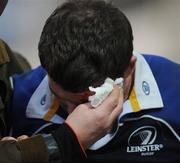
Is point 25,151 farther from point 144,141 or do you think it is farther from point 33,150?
point 144,141

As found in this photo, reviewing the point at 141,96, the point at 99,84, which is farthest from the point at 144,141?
the point at 99,84

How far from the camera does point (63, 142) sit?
105 cm

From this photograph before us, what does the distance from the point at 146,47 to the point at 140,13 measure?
219mm

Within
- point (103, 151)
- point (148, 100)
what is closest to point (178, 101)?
point (148, 100)

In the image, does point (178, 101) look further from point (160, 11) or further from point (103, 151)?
→ point (160, 11)

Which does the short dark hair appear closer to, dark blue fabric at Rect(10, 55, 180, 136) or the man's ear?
the man's ear

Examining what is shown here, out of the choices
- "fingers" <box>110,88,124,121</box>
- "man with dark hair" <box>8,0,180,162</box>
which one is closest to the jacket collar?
"man with dark hair" <box>8,0,180,162</box>

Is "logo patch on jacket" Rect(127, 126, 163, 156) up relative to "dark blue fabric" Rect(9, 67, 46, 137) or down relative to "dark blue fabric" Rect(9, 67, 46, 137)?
down

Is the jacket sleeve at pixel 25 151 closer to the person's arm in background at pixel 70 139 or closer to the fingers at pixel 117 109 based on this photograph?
the person's arm in background at pixel 70 139

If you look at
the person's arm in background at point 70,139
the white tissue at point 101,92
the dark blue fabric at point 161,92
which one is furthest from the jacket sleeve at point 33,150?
the dark blue fabric at point 161,92

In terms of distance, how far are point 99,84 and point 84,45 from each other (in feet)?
0.27

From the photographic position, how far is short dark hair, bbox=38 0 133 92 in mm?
1054

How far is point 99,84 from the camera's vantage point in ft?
3.53

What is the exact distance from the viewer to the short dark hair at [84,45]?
1.05 meters
